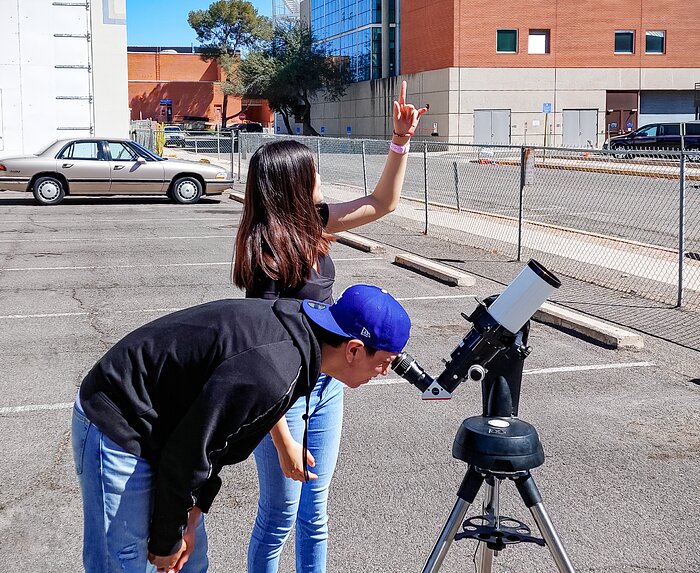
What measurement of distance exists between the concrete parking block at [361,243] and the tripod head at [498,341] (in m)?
10.6

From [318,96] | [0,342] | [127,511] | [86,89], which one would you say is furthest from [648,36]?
[127,511]

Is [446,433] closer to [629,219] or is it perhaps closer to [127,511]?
[127,511]

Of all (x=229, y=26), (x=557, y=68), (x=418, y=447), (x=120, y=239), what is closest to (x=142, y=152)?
(x=120, y=239)

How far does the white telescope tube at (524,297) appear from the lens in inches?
95.8

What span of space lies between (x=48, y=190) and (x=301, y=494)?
1790cm

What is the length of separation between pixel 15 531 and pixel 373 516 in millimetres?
1722

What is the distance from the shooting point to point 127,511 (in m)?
2.41

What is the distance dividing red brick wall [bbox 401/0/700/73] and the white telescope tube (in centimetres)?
5266

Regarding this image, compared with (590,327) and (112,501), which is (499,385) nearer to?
(112,501)

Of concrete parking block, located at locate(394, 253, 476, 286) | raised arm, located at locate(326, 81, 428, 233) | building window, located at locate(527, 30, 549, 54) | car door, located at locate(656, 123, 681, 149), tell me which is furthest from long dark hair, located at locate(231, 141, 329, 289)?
building window, located at locate(527, 30, 549, 54)

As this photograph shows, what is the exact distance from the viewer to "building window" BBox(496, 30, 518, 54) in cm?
5397

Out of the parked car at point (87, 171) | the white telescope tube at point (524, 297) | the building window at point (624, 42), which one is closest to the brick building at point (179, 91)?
the building window at point (624, 42)

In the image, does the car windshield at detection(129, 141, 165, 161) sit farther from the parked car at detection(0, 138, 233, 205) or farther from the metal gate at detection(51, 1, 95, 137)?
the metal gate at detection(51, 1, 95, 137)

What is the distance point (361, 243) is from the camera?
540 inches
